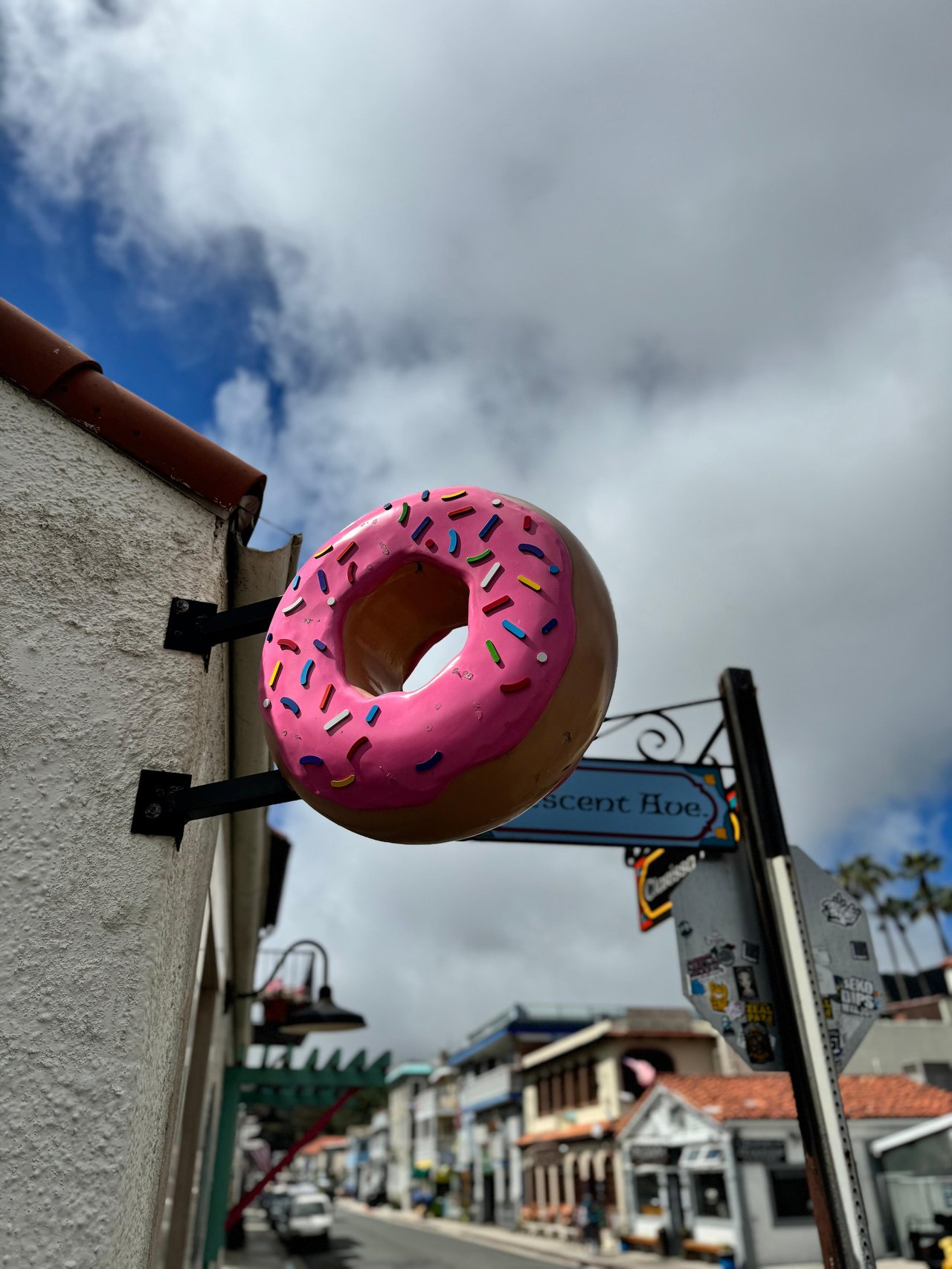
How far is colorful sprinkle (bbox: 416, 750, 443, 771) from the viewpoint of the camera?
1.56 m

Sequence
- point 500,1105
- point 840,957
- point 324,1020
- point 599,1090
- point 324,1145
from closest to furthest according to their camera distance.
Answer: point 840,957 < point 324,1020 < point 599,1090 < point 500,1105 < point 324,1145

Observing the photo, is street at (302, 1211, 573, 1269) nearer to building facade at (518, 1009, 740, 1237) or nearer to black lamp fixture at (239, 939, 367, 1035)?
building facade at (518, 1009, 740, 1237)

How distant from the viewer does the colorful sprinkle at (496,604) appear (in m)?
1.64

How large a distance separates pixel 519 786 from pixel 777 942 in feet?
7.56

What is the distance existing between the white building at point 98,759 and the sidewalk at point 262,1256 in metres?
17.3

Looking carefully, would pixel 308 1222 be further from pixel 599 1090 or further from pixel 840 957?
pixel 840 957

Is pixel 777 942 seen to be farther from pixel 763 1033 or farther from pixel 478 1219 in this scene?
pixel 478 1219

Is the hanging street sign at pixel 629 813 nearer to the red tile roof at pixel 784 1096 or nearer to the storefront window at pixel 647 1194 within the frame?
the red tile roof at pixel 784 1096

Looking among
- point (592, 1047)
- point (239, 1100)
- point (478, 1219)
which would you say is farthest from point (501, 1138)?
point (239, 1100)

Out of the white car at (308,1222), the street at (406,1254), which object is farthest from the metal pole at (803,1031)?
the white car at (308,1222)

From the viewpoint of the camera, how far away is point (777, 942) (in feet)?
11.0

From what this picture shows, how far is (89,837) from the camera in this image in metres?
1.92

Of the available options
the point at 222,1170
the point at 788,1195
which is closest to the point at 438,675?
the point at 222,1170

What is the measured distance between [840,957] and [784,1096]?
19936 mm
